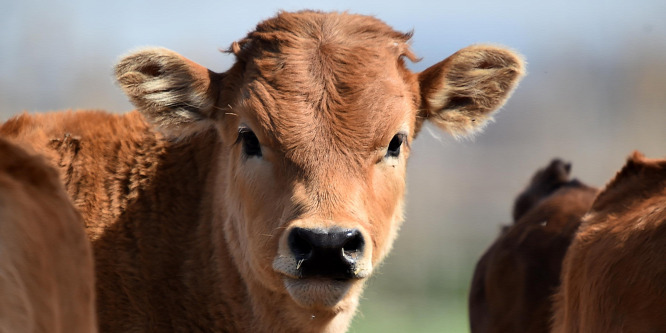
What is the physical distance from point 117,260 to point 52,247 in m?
2.10

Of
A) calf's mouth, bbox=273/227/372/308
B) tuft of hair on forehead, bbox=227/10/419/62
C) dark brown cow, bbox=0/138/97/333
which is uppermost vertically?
tuft of hair on forehead, bbox=227/10/419/62

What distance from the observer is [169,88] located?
18.6ft

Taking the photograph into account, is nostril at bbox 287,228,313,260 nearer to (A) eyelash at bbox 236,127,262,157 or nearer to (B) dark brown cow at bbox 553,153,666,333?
(A) eyelash at bbox 236,127,262,157

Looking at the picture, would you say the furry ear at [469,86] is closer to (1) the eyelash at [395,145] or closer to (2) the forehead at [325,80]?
(2) the forehead at [325,80]

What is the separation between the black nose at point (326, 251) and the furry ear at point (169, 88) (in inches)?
62.7

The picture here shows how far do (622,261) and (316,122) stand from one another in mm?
1904

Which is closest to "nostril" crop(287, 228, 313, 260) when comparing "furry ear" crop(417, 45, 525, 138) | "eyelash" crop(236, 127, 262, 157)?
"eyelash" crop(236, 127, 262, 157)

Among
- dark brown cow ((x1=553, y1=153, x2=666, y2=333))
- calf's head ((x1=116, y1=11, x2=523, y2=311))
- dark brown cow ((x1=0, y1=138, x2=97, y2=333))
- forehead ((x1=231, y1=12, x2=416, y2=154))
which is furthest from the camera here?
forehead ((x1=231, y1=12, x2=416, y2=154))

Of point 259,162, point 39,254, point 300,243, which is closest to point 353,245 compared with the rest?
point 300,243

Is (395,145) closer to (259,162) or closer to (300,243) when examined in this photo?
(259,162)

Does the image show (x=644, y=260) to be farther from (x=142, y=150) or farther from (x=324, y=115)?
(x=142, y=150)

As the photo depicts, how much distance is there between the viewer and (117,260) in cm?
545

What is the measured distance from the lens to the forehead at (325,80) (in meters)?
4.98

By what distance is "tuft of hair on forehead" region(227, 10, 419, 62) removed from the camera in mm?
A: 5438
